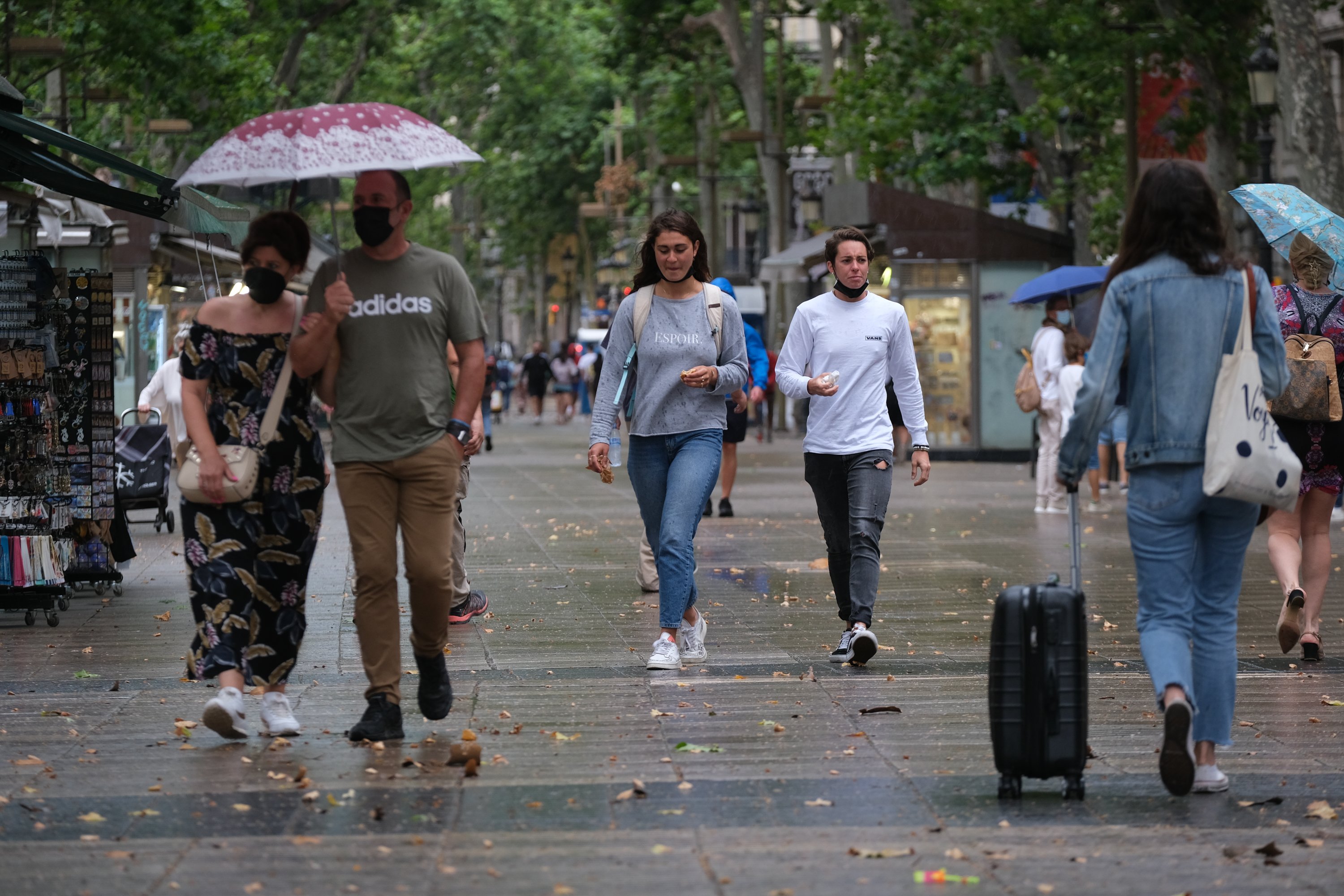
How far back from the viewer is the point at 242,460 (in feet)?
20.6

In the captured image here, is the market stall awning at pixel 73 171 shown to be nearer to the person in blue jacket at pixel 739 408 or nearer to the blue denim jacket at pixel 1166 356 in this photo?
the person in blue jacket at pixel 739 408

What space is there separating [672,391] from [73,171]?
3.41 meters

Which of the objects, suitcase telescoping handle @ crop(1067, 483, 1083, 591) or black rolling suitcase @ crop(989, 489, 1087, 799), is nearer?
black rolling suitcase @ crop(989, 489, 1087, 799)

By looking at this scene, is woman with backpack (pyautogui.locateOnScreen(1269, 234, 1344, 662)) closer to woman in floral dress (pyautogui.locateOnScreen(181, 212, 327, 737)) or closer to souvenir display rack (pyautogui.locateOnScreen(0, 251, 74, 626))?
woman in floral dress (pyautogui.locateOnScreen(181, 212, 327, 737))

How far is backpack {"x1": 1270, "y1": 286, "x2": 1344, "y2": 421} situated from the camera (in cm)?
805

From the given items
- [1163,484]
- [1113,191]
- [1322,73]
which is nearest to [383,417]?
[1163,484]

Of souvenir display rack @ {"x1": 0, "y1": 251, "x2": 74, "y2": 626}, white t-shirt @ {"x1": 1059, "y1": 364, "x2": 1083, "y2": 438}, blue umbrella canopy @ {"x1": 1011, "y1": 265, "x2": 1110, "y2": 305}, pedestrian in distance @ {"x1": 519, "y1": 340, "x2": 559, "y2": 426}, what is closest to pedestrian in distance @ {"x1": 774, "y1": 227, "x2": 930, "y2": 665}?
souvenir display rack @ {"x1": 0, "y1": 251, "x2": 74, "y2": 626}

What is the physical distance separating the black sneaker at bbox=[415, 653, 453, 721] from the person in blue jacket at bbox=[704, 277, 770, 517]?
519cm

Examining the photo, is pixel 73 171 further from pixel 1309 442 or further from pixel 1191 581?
pixel 1191 581

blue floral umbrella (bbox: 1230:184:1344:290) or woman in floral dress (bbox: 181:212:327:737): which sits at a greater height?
blue floral umbrella (bbox: 1230:184:1344:290)

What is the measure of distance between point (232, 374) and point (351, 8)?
2834cm

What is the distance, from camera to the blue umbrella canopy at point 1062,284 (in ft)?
69.9

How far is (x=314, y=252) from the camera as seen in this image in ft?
146

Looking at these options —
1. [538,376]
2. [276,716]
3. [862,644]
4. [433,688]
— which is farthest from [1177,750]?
[538,376]
